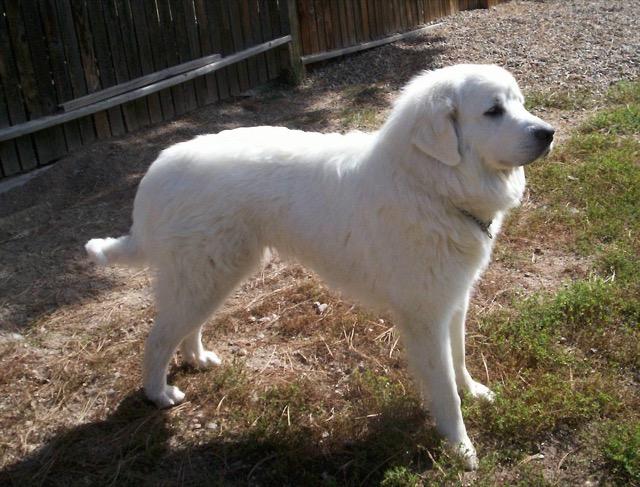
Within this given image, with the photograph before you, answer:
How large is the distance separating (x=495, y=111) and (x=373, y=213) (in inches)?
28.6

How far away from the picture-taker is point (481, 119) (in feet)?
9.74

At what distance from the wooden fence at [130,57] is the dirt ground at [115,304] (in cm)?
33

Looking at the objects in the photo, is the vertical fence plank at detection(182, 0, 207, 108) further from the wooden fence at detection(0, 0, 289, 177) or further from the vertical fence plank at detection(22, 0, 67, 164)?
the vertical fence plank at detection(22, 0, 67, 164)

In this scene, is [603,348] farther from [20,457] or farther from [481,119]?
[20,457]

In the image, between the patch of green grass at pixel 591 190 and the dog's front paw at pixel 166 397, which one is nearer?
the dog's front paw at pixel 166 397

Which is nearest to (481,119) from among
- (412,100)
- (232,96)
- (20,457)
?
(412,100)

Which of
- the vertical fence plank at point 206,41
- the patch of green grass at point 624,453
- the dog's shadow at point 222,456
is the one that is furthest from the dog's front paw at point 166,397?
the vertical fence plank at point 206,41

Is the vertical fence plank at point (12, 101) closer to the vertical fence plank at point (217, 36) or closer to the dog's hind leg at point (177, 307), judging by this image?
the vertical fence plank at point (217, 36)

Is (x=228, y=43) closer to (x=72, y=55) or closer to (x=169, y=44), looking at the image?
(x=169, y=44)

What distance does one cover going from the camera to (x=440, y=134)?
2945mm

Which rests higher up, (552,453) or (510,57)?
(510,57)

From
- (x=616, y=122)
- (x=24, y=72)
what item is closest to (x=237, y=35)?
(x=24, y=72)

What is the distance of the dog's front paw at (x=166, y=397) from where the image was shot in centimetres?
374

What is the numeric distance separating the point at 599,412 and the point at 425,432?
911 mm
